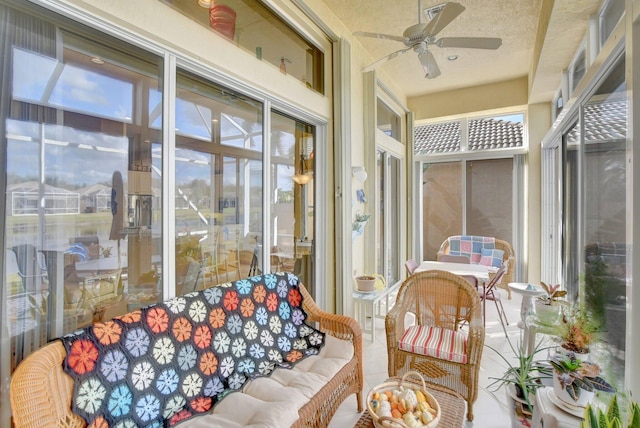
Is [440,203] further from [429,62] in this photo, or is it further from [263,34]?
[263,34]

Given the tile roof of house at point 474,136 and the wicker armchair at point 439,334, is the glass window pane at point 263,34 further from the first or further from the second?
the tile roof of house at point 474,136

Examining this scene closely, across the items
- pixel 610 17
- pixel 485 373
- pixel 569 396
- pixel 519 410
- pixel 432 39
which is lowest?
pixel 485 373

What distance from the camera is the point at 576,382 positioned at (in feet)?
4.43

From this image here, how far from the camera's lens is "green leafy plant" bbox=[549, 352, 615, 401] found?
1.33 m

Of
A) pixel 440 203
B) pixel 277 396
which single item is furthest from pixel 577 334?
pixel 440 203

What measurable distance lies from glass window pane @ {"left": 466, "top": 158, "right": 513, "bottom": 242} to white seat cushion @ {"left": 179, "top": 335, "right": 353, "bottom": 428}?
15.2ft

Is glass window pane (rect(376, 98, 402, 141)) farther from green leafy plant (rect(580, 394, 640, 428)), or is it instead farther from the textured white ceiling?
green leafy plant (rect(580, 394, 640, 428))

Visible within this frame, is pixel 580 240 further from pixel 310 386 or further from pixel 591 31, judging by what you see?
pixel 310 386

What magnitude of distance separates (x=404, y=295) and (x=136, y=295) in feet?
6.64

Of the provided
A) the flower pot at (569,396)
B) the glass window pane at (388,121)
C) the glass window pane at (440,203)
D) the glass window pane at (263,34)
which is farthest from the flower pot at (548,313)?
the glass window pane at (440,203)

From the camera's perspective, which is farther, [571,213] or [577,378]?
[571,213]

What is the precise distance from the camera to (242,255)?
8.04ft

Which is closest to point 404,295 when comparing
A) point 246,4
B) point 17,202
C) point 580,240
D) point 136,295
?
point 580,240

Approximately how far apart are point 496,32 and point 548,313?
3302mm
